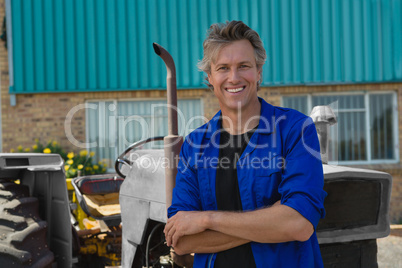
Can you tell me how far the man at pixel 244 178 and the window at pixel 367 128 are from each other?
6806 millimetres

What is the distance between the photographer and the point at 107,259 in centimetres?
347

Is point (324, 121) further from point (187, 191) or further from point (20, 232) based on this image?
point (20, 232)

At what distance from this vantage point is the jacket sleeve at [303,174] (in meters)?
1.35

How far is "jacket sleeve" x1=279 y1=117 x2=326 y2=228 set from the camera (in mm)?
1346

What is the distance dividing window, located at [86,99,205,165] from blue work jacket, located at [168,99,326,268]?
6.29 metres

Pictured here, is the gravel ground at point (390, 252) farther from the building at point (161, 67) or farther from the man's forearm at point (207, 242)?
Answer: the building at point (161, 67)

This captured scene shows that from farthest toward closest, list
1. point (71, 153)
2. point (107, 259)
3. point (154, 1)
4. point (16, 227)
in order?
point (154, 1) → point (71, 153) → point (107, 259) → point (16, 227)

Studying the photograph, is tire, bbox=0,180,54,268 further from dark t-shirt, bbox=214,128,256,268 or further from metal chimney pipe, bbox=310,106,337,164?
metal chimney pipe, bbox=310,106,337,164

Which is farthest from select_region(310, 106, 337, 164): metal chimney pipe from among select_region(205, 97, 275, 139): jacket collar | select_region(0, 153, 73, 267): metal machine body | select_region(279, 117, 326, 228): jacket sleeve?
select_region(0, 153, 73, 267): metal machine body

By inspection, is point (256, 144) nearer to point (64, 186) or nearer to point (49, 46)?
point (64, 186)

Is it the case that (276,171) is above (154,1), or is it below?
below

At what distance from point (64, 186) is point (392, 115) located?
24.5ft

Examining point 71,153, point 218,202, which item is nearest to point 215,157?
point 218,202

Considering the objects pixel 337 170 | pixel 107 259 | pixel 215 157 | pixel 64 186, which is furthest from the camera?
pixel 107 259
